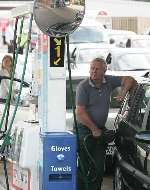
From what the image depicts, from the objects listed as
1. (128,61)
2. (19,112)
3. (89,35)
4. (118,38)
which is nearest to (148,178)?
(19,112)

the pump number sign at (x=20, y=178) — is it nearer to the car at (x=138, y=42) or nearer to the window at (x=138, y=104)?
the window at (x=138, y=104)

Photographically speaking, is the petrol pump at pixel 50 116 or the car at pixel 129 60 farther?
the car at pixel 129 60

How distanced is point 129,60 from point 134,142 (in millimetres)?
9045

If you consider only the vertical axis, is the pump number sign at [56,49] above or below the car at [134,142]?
above

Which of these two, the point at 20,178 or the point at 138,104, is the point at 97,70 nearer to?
the point at 138,104

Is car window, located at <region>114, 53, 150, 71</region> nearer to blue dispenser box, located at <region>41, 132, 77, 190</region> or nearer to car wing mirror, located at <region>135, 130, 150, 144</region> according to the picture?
blue dispenser box, located at <region>41, 132, 77, 190</region>

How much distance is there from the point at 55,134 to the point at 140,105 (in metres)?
1.49

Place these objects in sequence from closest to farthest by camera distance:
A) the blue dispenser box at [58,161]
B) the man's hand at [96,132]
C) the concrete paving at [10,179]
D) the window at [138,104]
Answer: the blue dispenser box at [58,161] → the window at [138,104] → the concrete paving at [10,179] → the man's hand at [96,132]

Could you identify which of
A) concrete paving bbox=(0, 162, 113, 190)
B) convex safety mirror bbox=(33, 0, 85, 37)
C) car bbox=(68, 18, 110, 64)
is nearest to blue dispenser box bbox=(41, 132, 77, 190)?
convex safety mirror bbox=(33, 0, 85, 37)

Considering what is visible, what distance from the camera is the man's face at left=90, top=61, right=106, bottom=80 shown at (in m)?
7.68

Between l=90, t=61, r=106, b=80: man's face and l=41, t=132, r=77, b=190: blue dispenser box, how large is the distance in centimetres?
174

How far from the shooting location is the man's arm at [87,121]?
7.54 meters

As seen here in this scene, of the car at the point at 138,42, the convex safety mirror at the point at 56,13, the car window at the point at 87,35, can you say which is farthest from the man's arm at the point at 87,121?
the car at the point at 138,42

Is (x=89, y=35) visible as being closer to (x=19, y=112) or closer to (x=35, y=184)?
(x=19, y=112)
